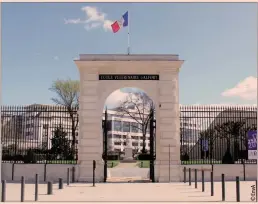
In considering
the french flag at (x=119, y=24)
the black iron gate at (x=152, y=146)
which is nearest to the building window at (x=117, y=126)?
the black iron gate at (x=152, y=146)

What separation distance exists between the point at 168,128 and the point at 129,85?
2.77 meters

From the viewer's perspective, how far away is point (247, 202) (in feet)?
35.3

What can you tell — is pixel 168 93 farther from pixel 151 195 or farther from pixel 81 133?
pixel 151 195

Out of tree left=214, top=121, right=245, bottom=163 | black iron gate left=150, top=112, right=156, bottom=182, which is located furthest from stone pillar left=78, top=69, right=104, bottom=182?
tree left=214, top=121, right=245, bottom=163

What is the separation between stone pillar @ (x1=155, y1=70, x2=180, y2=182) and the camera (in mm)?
17859

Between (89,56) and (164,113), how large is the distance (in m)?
4.54

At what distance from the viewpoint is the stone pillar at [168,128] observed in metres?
17.9

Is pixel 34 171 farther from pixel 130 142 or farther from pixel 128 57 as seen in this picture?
pixel 130 142

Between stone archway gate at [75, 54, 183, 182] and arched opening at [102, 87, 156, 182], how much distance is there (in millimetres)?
477

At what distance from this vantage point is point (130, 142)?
46531mm

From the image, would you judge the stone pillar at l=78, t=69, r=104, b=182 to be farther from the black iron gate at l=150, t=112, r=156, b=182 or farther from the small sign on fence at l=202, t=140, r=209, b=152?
the small sign on fence at l=202, t=140, r=209, b=152

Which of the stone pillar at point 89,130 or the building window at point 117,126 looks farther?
the building window at point 117,126

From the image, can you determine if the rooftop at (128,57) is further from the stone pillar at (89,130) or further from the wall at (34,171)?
the wall at (34,171)

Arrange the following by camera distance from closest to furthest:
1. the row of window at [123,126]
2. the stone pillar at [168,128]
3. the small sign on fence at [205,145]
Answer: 1. the stone pillar at [168,128]
2. the small sign on fence at [205,145]
3. the row of window at [123,126]
